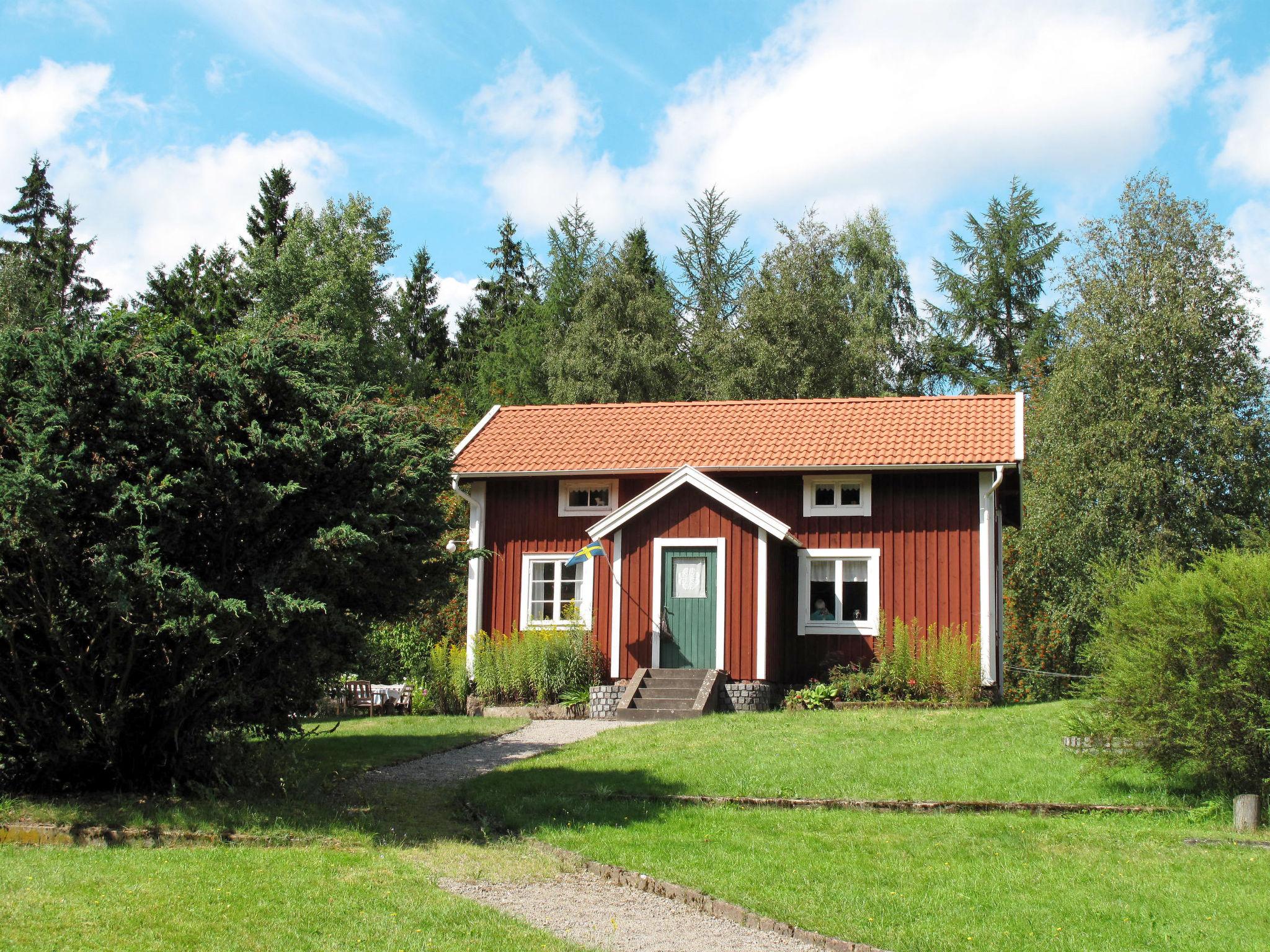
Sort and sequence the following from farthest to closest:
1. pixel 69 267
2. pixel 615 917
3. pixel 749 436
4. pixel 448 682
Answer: pixel 69 267 < pixel 749 436 < pixel 448 682 < pixel 615 917

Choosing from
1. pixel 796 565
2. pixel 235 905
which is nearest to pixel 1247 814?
pixel 235 905

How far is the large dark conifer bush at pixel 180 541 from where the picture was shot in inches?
390

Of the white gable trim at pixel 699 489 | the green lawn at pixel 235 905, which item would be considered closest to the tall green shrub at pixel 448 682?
the white gable trim at pixel 699 489

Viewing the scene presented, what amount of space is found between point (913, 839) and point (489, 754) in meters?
7.15

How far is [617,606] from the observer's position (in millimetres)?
20641

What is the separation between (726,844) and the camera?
381 inches

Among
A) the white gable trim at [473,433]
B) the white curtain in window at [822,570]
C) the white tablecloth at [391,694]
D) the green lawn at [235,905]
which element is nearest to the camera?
the green lawn at [235,905]

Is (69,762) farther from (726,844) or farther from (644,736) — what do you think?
(644,736)

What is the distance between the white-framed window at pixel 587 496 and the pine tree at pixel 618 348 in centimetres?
1443

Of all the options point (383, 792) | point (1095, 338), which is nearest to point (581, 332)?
point (1095, 338)

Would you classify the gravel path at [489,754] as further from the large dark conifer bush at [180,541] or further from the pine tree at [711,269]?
the pine tree at [711,269]

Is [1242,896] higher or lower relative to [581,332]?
lower

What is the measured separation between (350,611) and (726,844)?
434 centimetres

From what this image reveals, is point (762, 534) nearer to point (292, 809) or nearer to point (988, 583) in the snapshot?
point (988, 583)
